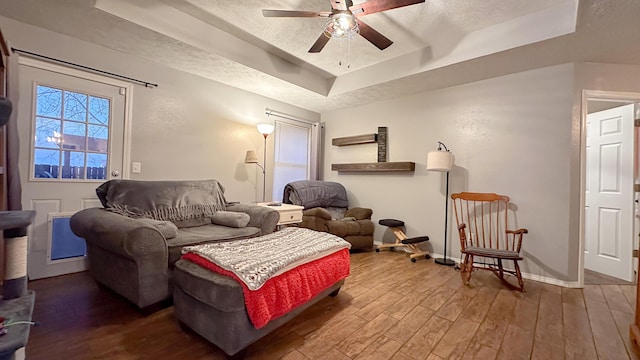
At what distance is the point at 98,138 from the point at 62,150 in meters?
0.30

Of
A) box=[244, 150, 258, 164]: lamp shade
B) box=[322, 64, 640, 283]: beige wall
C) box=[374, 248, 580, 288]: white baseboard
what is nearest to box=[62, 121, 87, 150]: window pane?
box=[244, 150, 258, 164]: lamp shade

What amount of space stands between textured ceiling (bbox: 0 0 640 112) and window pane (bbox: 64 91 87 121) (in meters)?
0.56

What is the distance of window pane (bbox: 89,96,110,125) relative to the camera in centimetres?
268

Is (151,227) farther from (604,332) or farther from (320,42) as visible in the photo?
(604,332)

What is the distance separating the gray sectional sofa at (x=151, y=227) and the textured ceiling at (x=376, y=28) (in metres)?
1.40

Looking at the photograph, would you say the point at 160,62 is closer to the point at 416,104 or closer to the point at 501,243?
the point at 416,104

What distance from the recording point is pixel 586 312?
83.1 inches

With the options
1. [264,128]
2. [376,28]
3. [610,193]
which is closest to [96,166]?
[264,128]

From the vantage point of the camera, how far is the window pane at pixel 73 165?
2.55 m

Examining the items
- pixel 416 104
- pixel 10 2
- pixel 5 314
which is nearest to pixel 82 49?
pixel 10 2

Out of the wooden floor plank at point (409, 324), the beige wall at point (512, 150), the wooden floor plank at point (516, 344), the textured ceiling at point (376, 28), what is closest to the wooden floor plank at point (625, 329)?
the wooden floor plank at point (516, 344)

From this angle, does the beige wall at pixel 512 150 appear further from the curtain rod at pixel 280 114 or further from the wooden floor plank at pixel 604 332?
the curtain rod at pixel 280 114

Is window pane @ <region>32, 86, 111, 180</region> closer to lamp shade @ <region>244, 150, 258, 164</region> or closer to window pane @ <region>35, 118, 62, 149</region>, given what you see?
window pane @ <region>35, 118, 62, 149</region>

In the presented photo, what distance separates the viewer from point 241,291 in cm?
137
